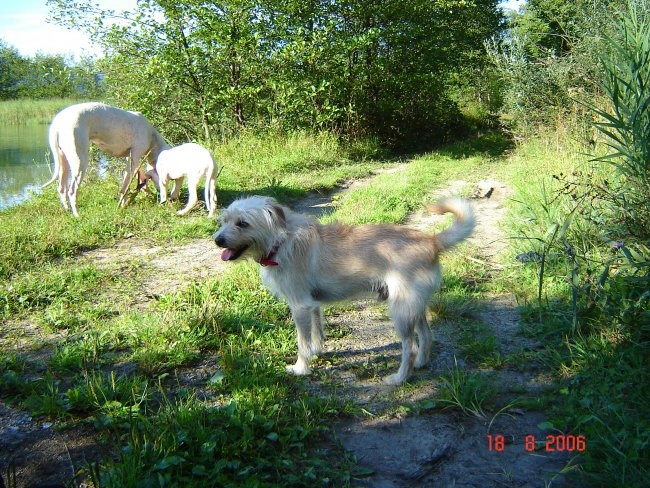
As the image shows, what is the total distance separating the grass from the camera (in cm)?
249

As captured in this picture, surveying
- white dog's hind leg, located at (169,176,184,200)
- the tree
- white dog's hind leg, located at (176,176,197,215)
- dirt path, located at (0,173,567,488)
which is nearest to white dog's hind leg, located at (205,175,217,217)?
white dog's hind leg, located at (176,176,197,215)

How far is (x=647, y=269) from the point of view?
3643 mm

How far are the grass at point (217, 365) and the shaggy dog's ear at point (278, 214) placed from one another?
97cm

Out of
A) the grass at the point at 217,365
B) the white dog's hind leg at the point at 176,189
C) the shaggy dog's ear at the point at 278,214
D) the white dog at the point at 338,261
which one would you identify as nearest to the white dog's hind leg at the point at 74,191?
the grass at the point at 217,365

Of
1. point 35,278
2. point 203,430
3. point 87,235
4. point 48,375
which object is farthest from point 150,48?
point 203,430

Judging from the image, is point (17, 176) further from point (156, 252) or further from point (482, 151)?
point (482, 151)

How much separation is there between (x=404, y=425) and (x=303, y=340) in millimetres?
940

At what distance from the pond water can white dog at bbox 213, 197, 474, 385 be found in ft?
22.4

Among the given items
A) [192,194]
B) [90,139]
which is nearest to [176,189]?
[192,194]

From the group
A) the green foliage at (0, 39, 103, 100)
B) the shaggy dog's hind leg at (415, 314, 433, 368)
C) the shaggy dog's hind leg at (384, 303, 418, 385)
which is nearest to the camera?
the shaggy dog's hind leg at (384, 303, 418, 385)

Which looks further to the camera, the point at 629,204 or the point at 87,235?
the point at 87,235

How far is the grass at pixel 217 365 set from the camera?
98.0 inches

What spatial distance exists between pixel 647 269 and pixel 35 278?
5.47 meters

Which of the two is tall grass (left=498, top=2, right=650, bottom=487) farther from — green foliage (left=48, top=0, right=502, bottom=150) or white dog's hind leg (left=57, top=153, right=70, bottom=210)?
green foliage (left=48, top=0, right=502, bottom=150)
